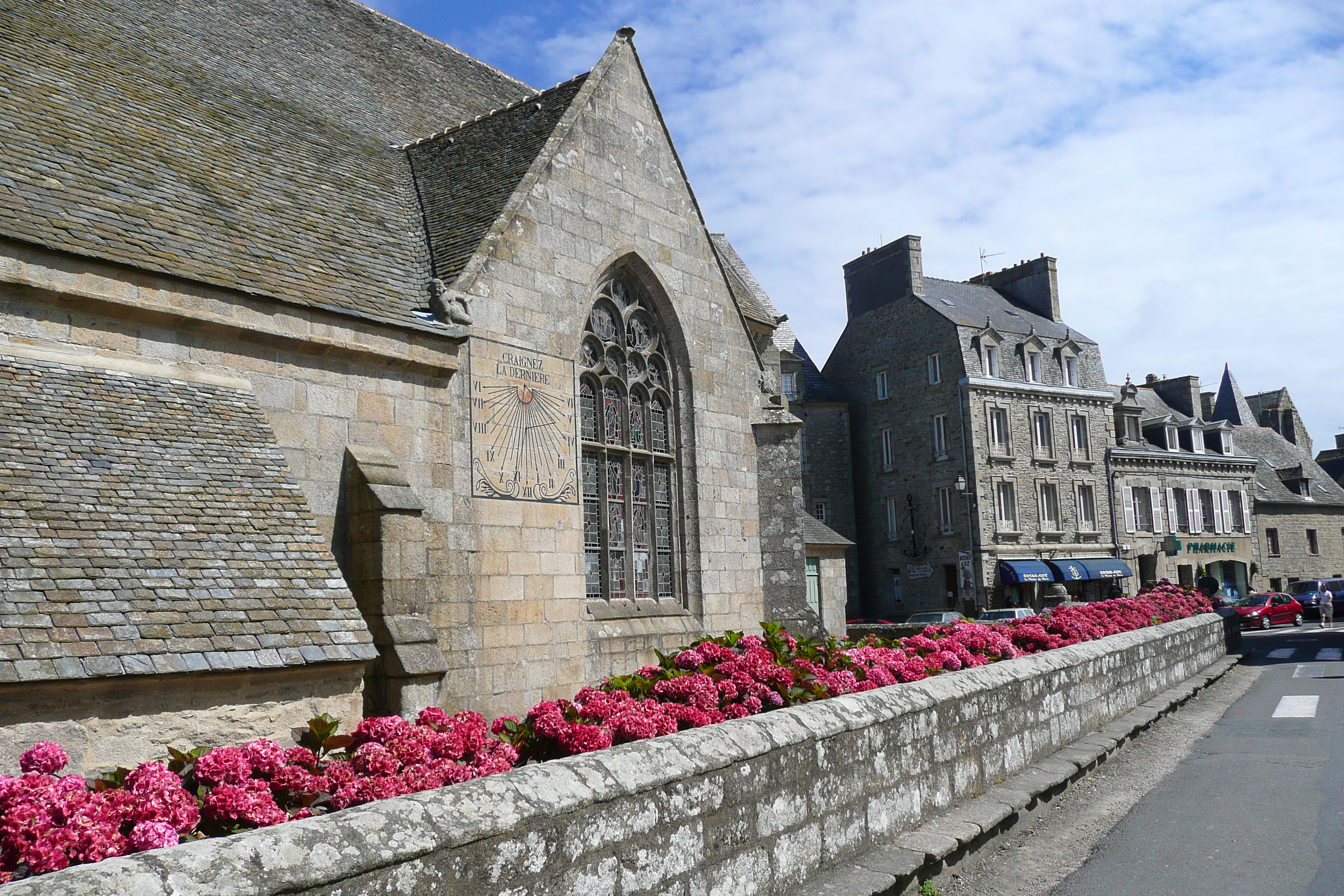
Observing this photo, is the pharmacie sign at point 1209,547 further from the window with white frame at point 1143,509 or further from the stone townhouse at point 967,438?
the stone townhouse at point 967,438

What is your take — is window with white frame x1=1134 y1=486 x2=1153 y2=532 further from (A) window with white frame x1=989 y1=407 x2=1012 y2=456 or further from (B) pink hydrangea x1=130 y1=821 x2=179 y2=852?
(B) pink hydrangea x1=130 y1=821 x2=179 y2=852

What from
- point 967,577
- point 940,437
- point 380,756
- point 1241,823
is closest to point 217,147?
point 380,756

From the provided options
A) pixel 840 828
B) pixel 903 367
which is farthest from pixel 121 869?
pixel 903 367

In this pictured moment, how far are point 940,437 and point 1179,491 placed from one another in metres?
12.8

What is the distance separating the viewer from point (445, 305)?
10312 mm

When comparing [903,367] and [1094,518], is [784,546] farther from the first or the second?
[1094,518]

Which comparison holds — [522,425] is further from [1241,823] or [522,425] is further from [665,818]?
[665,818]

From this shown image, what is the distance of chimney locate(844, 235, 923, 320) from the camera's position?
38.3 metres

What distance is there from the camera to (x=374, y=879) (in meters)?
2.77

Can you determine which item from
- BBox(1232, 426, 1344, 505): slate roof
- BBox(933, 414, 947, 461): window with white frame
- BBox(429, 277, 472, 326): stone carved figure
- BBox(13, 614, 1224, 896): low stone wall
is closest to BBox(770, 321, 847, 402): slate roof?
BBox(933, 414, 947, 461): window with white frame

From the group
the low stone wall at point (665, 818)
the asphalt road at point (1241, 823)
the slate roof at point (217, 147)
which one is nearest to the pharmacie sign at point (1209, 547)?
the asphalt road at point (1241, 823)

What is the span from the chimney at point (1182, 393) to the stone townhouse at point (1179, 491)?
0.04 metres

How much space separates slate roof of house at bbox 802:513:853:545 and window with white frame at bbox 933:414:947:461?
404 inches

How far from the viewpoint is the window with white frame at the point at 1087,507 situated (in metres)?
38.3
